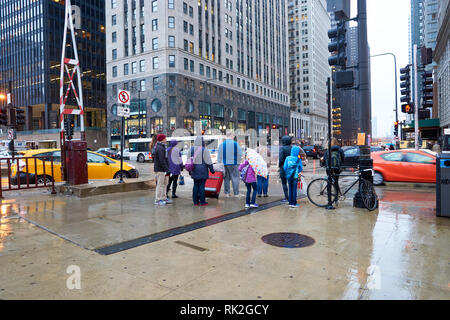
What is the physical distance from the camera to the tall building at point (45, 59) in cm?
7356

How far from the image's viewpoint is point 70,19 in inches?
426

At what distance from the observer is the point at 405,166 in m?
12.2

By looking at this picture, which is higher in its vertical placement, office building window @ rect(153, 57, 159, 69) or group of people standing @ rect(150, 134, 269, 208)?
office building window @ rect(153, 57, 159, 69)

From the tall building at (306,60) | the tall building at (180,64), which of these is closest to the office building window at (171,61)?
the tall building at (180,64)

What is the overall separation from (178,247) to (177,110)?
48.9m

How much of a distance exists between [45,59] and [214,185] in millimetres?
80162

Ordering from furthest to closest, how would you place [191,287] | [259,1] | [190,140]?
[259,1] < [190,140] < [191,287]

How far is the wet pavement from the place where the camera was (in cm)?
344

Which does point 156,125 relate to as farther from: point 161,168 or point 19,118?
point 161,168

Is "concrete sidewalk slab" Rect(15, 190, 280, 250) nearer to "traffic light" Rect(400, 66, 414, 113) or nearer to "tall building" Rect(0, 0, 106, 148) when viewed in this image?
"traffic light" Rect(400, 66, 414, 113)

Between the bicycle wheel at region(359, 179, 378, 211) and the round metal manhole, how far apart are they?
298cm

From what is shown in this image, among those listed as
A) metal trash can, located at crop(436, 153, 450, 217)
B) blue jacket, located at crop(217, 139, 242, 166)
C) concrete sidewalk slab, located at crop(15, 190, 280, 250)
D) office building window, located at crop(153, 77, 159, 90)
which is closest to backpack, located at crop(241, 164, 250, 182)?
blue jacket, located at crop(217, 139, 242, 166)

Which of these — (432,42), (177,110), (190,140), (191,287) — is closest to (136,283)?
(191,287)

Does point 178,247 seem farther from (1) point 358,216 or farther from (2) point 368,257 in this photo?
(1) point 358,216
